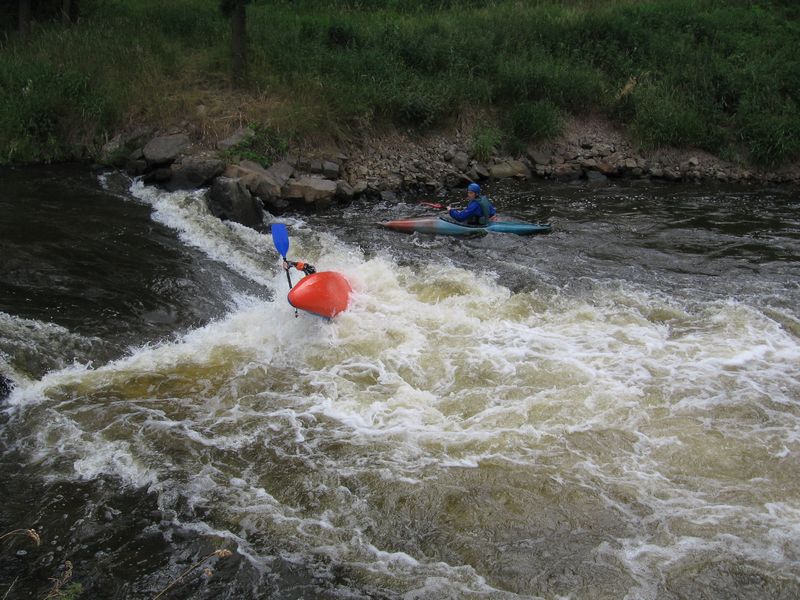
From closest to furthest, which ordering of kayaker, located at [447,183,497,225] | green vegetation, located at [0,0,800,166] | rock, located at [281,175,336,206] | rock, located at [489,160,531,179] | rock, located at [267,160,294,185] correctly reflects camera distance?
kayaker, located at [447,183,497,225] < rock, located at [281,175,336,206] < rock, located at [267,160,294,185] < green vegetation, located at [0,0,800,166] < rock, located at [489,160,531,179]

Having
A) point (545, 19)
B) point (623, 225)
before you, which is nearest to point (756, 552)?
point (623, 225)

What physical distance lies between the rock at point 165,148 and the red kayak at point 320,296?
16.4ft

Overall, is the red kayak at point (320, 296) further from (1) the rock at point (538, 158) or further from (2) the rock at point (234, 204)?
(1) the rock at point (538, 158)

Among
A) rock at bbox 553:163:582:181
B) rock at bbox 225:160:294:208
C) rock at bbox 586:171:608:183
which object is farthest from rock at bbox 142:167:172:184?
rock at bbox 586:171:608:183

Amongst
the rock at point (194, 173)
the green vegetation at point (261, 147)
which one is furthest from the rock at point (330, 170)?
the rock at point (194, 173)

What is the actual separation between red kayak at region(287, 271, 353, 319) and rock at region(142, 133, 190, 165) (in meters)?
4.99

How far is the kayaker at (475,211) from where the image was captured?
9.05m

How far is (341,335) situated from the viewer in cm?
618

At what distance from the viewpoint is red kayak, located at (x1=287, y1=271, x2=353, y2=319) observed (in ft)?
20.0

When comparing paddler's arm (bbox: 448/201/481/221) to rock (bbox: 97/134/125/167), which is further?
rock (bbox: 97/134/125/167)

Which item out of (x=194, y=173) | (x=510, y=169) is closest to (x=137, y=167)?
(x=194, y=173)

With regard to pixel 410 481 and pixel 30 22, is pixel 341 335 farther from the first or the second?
pixel 30 22

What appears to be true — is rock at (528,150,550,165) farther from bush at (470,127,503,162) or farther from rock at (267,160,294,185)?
rock at (267,160,294,185)

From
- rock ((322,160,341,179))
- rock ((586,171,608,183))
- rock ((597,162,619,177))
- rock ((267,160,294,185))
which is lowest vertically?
rock ((586,171,608,183))
